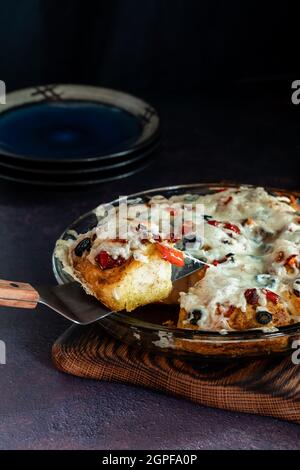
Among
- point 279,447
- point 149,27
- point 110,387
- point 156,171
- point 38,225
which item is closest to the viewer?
point 279,447

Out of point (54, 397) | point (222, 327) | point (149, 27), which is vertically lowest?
point (54, 397)

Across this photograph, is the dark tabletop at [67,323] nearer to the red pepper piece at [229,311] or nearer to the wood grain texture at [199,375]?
the wood grain texture at [199,375]

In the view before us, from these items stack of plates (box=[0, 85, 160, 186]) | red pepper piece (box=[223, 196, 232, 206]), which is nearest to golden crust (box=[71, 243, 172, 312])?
red pepper piece (box=[223, 196, 232, 206])

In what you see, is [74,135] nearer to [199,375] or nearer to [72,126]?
[72,126]

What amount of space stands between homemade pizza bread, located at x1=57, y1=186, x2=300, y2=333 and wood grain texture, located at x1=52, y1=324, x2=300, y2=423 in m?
0.09

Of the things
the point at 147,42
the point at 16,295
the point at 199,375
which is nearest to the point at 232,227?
the point at 199,375

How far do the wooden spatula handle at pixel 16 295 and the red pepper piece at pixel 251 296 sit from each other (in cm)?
34

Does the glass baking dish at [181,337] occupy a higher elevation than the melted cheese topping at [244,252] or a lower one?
lower

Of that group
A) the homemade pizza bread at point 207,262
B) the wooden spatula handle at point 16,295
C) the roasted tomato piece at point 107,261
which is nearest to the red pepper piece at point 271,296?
the homemade pizza bread at point 207,262

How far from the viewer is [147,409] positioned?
117cm

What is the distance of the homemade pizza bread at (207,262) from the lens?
117cm

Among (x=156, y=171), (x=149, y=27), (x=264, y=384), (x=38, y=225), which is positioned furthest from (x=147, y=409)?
(x=149, y=27)

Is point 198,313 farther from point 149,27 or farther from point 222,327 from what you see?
point 149,27

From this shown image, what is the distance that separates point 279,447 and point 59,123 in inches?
54.0
